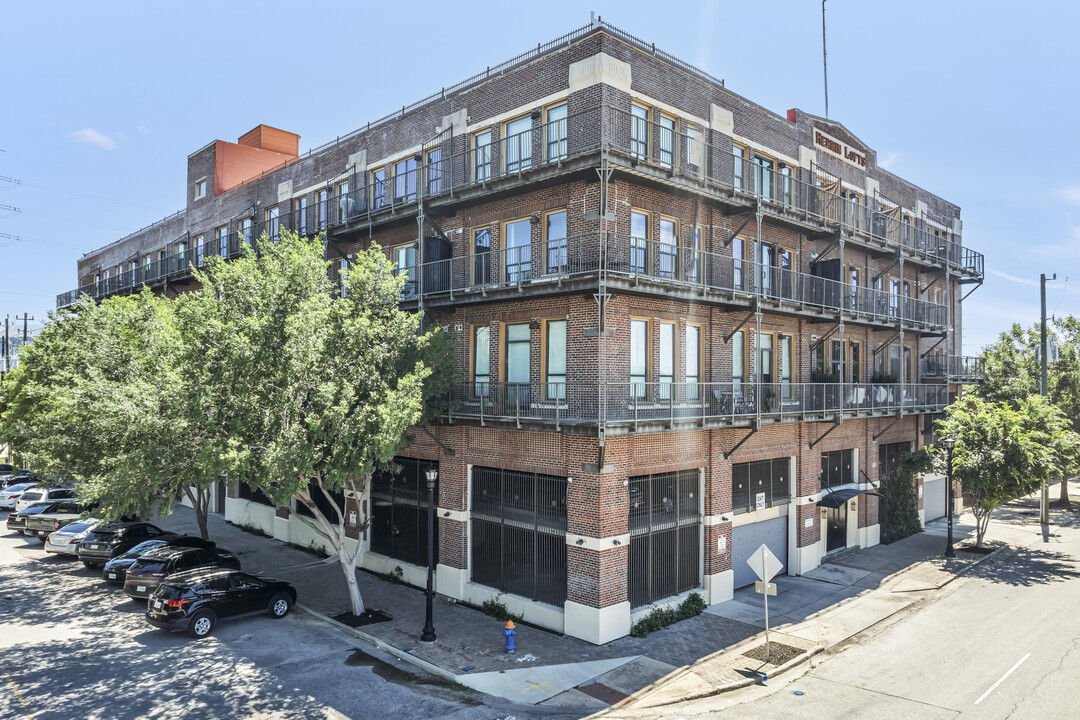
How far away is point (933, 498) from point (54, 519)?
39572 mm

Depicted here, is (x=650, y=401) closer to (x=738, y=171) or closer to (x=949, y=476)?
(x=738, y=171)

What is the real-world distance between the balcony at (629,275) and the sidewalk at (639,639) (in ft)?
28.8

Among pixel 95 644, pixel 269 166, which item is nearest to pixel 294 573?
pixel 95 644

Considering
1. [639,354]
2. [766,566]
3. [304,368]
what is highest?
[639,354]

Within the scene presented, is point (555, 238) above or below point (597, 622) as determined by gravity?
above

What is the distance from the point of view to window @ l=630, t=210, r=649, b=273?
17344mm

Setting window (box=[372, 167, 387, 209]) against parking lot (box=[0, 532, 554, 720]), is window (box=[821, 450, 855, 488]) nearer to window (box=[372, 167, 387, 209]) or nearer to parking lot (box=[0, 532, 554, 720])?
parking lot (box=[0, 532, 554, 720])

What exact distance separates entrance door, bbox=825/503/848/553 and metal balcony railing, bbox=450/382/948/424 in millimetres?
3990

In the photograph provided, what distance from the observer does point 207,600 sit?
16.6 metres

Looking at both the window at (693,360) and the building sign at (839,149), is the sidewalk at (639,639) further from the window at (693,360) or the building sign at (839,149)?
the building sign at (839,149)

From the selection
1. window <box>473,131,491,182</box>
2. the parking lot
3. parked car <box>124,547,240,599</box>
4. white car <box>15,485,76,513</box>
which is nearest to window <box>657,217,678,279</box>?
window <box>473,131,491,182</box>

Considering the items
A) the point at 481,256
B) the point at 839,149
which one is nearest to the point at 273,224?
the point at 481,256

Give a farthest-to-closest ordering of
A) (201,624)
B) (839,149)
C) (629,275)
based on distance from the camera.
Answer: (839,149) → (201,624) → (629,275)

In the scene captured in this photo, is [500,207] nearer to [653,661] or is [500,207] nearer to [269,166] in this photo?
[653,661]
